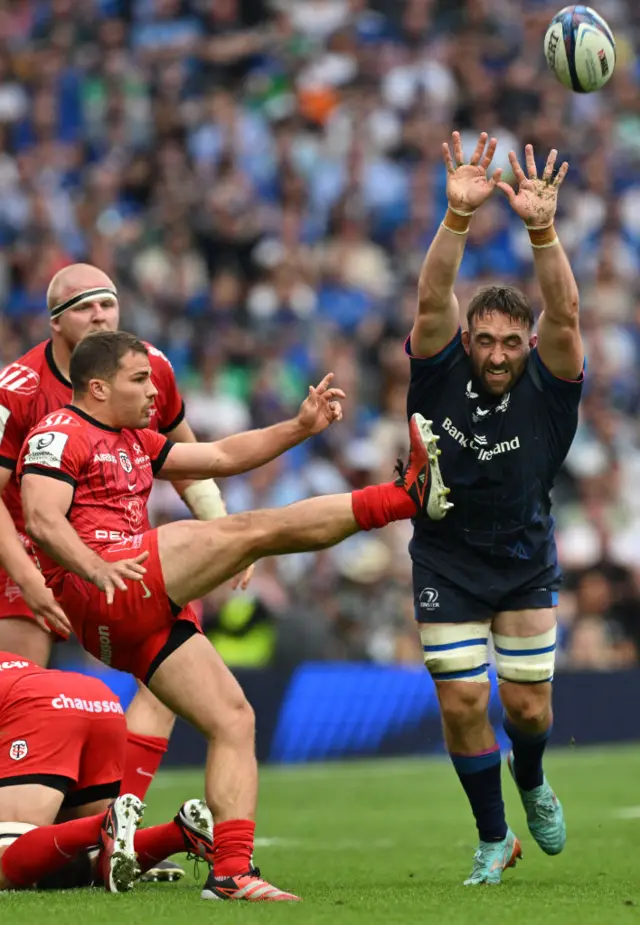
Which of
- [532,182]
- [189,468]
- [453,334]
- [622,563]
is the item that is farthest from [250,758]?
[622,563]

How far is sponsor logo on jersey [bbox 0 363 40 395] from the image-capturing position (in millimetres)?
7969

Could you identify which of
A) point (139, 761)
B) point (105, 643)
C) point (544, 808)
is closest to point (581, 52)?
point (544, 808)

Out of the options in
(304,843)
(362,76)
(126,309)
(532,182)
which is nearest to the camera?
(532,182)

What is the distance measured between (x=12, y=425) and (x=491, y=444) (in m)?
2.19

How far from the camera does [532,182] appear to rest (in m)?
7.04

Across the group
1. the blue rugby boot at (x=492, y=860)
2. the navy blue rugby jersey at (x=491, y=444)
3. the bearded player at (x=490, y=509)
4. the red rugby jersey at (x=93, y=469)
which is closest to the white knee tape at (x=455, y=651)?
the bearded player at (x=490, y=509)

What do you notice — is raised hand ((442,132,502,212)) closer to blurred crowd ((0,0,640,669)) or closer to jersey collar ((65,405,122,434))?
jersey collar ((65,405,122,434))

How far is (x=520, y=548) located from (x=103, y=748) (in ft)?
6.33

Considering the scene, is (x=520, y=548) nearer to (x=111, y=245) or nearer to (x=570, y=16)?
(x=570, y=16)

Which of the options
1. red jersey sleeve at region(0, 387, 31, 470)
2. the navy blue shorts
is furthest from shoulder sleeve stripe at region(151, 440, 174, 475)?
the navy blue shorts

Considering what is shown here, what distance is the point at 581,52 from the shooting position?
8.55 metres

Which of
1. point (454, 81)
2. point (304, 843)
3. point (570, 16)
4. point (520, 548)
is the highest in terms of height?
point (454, 81)

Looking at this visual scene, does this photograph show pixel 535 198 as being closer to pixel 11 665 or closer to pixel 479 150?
pixel 479 150

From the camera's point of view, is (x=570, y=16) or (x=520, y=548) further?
(x=570, y=16)
